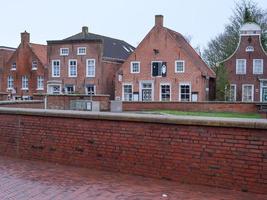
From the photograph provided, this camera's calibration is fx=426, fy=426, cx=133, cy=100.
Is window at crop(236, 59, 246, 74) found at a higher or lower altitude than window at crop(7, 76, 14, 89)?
higher

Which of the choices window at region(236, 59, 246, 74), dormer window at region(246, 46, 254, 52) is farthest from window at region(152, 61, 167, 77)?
dormer window at region(246, 46, 254, 52)

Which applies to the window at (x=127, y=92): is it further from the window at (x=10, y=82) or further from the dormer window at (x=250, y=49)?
the window at (x=10, y=82)

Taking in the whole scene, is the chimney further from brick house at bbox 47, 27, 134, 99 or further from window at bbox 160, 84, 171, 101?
window at bbox 160, 84, 171, 101

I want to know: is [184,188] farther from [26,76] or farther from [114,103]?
[26,76]

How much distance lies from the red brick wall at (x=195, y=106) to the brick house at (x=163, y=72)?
11867 millimetres

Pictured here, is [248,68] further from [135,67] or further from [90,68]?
[90,68]

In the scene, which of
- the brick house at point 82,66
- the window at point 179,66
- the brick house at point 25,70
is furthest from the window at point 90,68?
the window at point 179,66

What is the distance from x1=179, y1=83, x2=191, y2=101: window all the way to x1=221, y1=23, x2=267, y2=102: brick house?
14.3 feet

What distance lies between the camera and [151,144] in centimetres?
741

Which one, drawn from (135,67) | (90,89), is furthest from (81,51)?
(135,67)

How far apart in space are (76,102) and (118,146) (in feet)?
56.0

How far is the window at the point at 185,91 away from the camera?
42781 millimetres

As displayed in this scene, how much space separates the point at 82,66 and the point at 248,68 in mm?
17672

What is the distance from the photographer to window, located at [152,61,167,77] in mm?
43969
